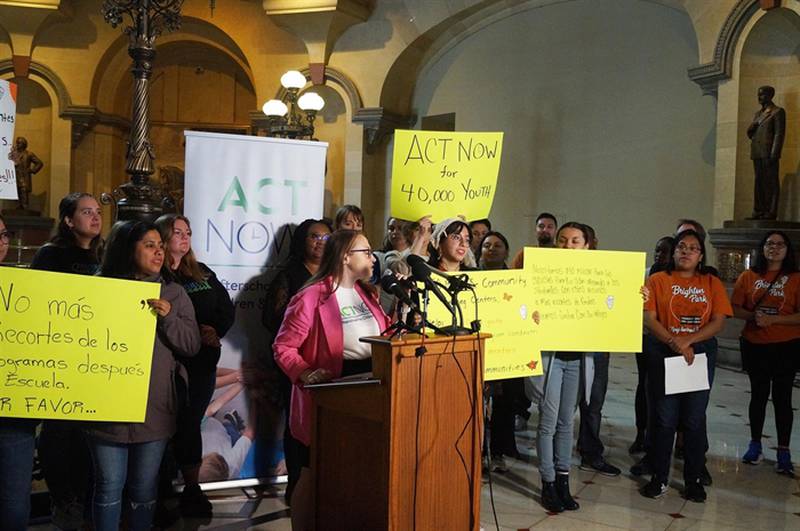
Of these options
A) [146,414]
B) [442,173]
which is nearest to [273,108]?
[442,173]

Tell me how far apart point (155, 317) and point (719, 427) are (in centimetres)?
517

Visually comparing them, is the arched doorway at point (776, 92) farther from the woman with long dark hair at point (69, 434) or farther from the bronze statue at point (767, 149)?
the woman with long dark hair at point (69, 434)

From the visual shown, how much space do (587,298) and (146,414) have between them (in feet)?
8.01

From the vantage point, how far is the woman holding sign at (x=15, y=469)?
2.83 metres

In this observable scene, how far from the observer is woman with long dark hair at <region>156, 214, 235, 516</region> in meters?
3.87

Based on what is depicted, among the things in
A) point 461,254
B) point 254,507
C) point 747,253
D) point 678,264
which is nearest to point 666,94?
point 747,253

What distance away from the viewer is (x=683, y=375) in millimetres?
4508

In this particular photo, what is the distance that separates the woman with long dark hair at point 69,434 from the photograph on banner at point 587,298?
2218 millimetres

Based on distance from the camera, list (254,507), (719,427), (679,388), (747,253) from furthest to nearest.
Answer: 1. (747,253)
2. (719,427)
3. (679,388)
4. (254,507)

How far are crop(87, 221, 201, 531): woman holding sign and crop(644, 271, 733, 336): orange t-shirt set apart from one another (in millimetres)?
2808

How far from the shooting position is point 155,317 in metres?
2.94

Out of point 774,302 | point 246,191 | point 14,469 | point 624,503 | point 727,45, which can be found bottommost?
point 624,503

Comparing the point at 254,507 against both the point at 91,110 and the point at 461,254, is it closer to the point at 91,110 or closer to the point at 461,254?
the point at 461,254

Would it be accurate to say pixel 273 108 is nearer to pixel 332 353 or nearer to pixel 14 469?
pixel 332 353
